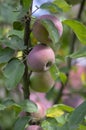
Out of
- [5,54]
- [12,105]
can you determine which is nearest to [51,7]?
[5,54]

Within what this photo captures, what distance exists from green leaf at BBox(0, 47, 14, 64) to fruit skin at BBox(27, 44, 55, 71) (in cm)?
5

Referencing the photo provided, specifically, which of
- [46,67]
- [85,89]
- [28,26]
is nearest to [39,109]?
[46,67]

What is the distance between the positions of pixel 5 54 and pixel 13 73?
6 cm

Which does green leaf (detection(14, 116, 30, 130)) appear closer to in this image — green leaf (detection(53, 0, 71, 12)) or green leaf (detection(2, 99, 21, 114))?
green leaf (detection(2, 99, 21, 114))

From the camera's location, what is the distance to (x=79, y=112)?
3.18 ft

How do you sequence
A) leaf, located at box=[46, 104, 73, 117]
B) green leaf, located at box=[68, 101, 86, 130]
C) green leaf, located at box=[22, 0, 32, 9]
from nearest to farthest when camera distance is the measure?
green leaf, located at box=[68, 101, 86, 130]
green leaf, located at box=[22, 0, 32, 9]
leaf, located at box=[46, 104, 73, 117]

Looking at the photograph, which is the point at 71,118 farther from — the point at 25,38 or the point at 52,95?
the point at 52,95

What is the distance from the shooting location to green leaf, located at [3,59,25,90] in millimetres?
1020

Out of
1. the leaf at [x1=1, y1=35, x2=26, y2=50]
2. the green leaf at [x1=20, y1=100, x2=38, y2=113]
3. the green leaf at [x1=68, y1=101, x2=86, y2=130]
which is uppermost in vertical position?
the leaf at [x1=1, y1=35, x2=26, y2=50]

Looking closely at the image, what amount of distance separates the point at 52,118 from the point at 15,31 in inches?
10.8

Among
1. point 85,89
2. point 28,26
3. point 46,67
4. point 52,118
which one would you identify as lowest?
point 85,89

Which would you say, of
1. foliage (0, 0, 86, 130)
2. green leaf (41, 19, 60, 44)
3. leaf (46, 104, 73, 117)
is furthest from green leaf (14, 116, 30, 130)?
green leaf (41, 19, 60, 44)

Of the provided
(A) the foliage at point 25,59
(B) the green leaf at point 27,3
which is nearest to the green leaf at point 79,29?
(A) the foliage at point 25,59

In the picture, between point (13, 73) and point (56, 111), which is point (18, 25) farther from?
point (56, 111)
